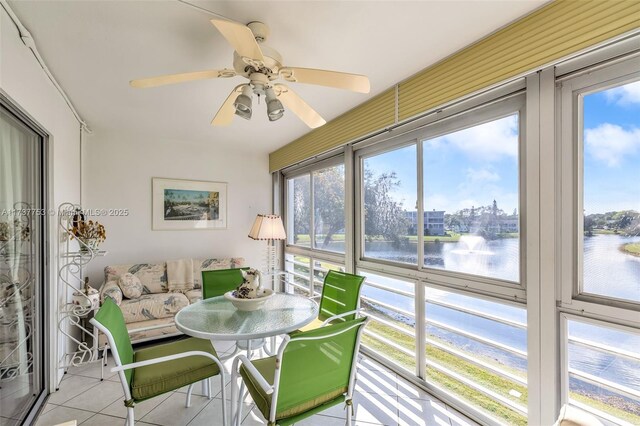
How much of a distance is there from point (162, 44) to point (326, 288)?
221 cm

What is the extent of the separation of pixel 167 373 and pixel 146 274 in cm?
242

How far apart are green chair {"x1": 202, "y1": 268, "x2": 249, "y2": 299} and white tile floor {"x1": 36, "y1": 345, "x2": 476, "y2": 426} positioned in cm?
77

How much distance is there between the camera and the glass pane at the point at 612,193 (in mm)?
1390

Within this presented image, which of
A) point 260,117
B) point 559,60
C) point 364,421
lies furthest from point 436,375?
point 260,117

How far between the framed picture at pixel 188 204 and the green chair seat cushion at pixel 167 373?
8.21 feet

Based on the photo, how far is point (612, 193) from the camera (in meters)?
1.46

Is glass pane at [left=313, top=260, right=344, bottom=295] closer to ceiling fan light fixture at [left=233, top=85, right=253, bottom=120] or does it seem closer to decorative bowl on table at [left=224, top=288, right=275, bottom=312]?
decorative bowl on table at [left=224, top=288, right=275, bottom=312]

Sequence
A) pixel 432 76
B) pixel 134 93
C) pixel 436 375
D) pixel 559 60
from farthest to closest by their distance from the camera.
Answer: pixel 134 93 < pixel 436 375 < pixel 432 76 < pixel 559 60

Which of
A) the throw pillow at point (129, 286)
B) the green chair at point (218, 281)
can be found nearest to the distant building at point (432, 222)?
the green chair at point (218, 281)

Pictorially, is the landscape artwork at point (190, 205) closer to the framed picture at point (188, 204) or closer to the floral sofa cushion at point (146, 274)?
the framed picture at point (188, 204)

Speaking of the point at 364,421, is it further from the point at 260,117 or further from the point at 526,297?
the point at 260,117

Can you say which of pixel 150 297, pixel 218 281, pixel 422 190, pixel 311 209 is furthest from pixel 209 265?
pixel 422 190

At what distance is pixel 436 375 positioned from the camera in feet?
7.72

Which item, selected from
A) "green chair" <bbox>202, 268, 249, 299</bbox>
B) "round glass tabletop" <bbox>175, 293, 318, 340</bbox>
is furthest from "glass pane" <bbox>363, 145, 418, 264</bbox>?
"green chair" <bbox>202, 268, 249, 299</bbox>
